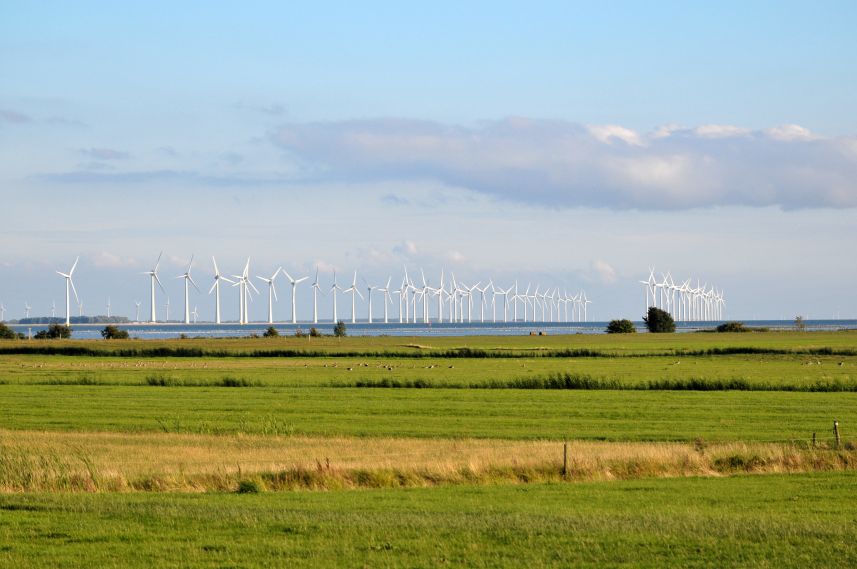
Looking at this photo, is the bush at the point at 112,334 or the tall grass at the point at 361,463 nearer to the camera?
the tall grass at the point at 361,463

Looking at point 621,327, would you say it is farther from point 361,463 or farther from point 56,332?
point 361,463

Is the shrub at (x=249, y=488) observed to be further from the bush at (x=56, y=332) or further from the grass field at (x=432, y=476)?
the bush at (x=56, y=332)

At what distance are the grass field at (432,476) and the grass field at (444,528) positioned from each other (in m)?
0.07

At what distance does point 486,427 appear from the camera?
42.0m

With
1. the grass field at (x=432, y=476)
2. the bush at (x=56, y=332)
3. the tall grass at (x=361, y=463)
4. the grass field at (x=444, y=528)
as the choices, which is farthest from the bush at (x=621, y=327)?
the grass field at (x=444, y=528)

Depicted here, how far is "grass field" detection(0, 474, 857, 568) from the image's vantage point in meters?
17.2

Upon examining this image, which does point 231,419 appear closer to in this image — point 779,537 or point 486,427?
point 486,427

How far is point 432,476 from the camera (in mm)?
27234

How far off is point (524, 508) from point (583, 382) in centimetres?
4355

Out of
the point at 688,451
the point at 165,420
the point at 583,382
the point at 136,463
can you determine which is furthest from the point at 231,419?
the point at 583,382

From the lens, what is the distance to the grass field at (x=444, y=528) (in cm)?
1719

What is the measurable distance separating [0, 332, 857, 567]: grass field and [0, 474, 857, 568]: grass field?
68 millimetres

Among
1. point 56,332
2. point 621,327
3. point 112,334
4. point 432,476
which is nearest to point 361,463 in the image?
point 432,476

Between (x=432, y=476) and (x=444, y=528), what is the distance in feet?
25.4
